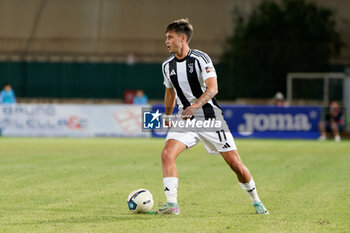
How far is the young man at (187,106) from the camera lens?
29.1 feet

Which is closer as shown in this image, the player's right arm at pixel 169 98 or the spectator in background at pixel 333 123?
the player's right arm at pixel 169 98

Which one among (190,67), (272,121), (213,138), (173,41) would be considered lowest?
(272,121)

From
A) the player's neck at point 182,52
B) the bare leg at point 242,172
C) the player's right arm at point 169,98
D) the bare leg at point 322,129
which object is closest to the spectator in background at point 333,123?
the bare leg at point 322,129

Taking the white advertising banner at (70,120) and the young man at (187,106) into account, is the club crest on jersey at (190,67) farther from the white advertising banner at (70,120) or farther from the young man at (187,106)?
the white advertising banner at (70,120)

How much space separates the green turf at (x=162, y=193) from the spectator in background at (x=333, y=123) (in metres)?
8.26

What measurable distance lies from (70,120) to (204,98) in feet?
69.4

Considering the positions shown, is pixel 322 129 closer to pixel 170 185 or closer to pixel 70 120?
pixel 70 120

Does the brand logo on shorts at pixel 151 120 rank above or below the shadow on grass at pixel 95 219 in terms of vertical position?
above

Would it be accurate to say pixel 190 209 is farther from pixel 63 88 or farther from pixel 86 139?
pixel 63 88

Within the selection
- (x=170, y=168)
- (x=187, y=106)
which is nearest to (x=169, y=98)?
Result: (x=187, y=106)

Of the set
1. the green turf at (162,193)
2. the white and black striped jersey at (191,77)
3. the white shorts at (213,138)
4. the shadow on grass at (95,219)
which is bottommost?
the green turf at (162,193)

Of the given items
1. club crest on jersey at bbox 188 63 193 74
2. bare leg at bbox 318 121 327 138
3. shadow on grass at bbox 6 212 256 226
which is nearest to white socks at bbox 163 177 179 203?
shadow on grass at bbox 6 212 256 226

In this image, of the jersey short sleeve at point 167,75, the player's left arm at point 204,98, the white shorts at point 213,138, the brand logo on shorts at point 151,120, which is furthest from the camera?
the brand logo on shorts at point 151,120

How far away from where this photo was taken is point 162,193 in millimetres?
11406
